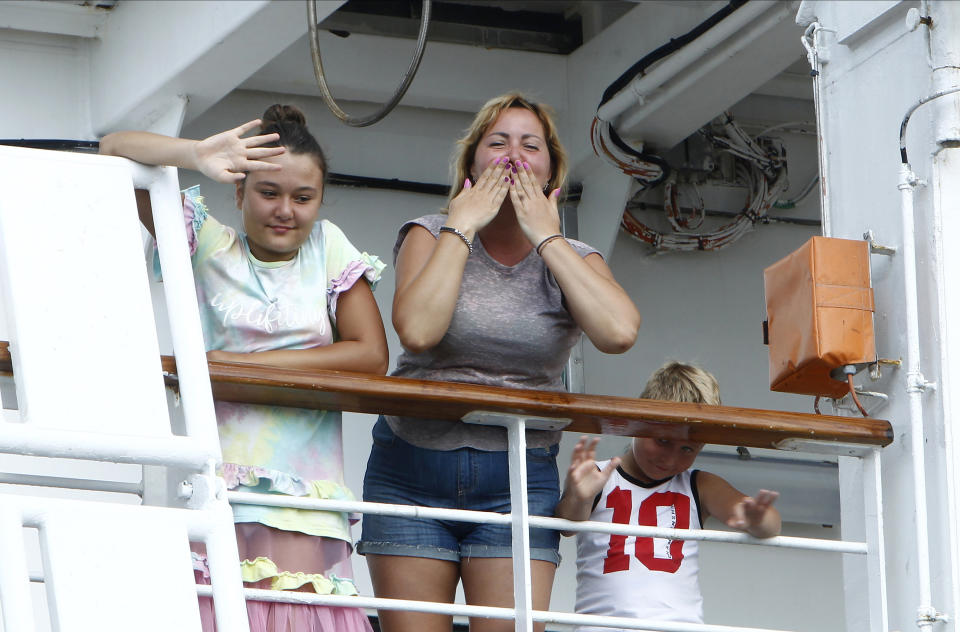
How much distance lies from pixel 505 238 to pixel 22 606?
1390 millimetres

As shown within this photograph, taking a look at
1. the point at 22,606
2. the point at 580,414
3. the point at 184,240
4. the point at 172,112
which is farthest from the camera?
the point at 172,112

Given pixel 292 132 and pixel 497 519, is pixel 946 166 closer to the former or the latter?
pixel 497 519

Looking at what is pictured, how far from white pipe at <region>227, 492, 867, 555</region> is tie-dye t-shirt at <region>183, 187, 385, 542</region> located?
0.23ft

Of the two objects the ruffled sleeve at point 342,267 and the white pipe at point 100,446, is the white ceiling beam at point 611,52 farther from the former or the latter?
the white pipe at point 100,446

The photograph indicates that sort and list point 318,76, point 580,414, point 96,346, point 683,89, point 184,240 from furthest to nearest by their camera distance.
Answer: point 683,89
point 318,76
point 580,414
point 184,240
point 96,346

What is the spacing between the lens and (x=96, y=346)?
217 centimetres

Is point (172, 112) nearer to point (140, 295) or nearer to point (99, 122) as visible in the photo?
point (99, 122)

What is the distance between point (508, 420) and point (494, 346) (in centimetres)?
28

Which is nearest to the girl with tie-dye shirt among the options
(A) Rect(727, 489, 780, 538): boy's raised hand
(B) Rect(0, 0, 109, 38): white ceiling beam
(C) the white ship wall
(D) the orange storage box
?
(A) Rect(727, 489, 780, 538): boy's raised hand

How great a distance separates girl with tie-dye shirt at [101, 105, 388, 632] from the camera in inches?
102

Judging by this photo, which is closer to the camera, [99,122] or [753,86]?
[99,122]

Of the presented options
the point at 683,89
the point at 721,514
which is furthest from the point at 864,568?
the point at 683,89

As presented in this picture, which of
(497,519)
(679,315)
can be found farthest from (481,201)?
(679,315)

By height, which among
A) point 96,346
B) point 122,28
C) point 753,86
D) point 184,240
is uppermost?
point 122,28
